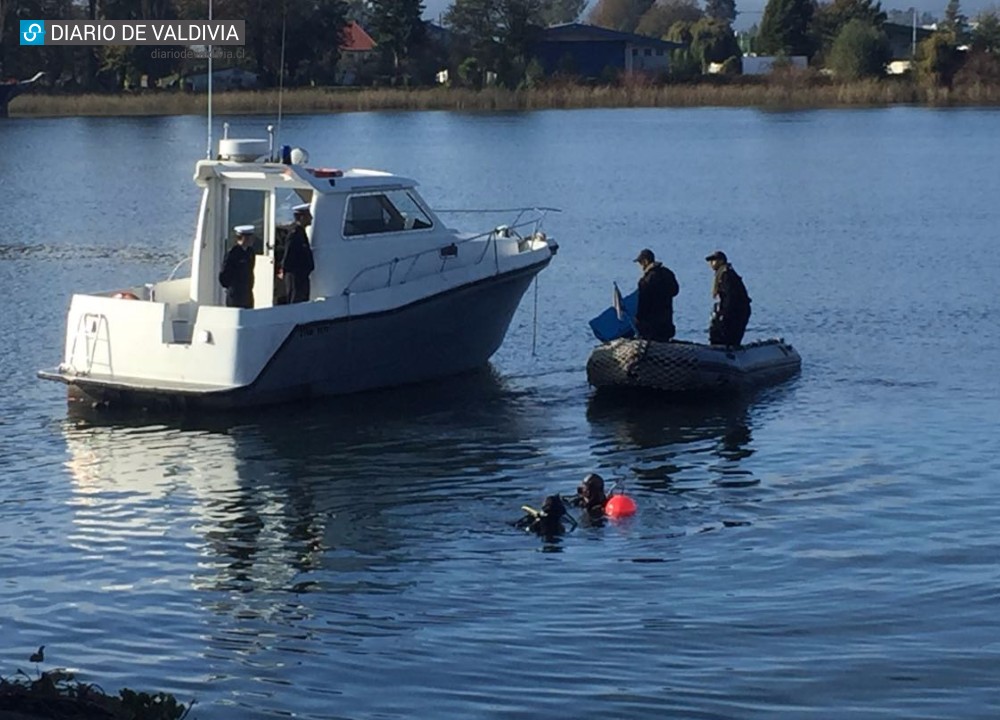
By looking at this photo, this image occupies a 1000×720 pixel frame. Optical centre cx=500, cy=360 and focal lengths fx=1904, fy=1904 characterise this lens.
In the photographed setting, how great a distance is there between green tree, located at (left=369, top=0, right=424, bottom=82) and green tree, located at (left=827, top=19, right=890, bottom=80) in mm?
23430

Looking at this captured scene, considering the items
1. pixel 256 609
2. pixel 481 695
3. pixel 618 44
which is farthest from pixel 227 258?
pixel 618 44

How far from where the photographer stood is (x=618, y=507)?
53.2 ft

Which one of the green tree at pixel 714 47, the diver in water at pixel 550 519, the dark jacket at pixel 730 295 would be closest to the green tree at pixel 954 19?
the green tree at pixel 714 47

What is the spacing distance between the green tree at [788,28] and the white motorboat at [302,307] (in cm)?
9392

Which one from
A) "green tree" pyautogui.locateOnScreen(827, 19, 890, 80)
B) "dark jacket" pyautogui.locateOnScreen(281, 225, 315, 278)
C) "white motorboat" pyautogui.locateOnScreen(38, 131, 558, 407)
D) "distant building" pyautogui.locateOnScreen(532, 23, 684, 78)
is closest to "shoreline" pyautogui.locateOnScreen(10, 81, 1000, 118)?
"green tree" pyautogui.locateOnScreen(827, 19, 890, 80)

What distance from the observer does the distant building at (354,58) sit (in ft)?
339

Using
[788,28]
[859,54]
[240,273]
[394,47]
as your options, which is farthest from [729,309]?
[788,28]

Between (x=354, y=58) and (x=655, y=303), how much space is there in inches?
3487

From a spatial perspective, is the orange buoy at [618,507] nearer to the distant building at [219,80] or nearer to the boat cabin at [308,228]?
the boat cabin at [308,228]

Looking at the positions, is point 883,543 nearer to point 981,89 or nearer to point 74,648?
point 74,648

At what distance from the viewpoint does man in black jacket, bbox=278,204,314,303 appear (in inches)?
822

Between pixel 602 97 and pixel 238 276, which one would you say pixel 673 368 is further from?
pixel 602 97

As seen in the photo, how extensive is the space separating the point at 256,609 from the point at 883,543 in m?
5.26

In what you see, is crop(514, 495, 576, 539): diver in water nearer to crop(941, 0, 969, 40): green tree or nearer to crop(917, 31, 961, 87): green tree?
crop(917, 31, 961, 87): green tree
